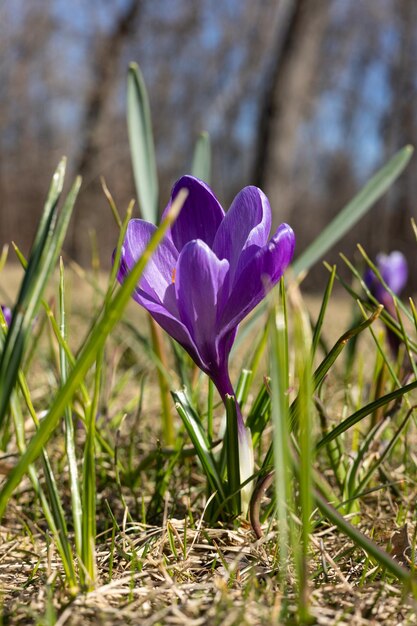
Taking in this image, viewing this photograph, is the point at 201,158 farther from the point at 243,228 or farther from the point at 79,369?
the point at 79,369

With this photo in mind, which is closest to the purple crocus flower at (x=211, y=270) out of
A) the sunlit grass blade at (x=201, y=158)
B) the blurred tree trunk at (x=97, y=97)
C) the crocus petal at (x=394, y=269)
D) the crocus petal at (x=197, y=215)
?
the crocus petal at (x=197, y=215)

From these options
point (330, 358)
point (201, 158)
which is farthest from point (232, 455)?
point (201, 158)

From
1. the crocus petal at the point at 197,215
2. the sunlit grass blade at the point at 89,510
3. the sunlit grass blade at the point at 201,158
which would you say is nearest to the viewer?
the sunlit grass blade at the point at 89,510

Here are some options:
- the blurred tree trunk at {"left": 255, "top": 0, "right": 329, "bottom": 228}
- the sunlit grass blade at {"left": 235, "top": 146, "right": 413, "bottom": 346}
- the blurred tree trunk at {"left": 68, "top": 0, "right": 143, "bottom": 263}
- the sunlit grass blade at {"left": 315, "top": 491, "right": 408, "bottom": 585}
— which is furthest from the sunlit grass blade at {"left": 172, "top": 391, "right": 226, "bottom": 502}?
the blurred tree trunk at {"left": 68, "top": 0, "right": 143, "bottom": 263}

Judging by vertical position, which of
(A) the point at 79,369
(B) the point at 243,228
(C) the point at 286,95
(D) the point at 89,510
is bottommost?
(D) the point at 89,510

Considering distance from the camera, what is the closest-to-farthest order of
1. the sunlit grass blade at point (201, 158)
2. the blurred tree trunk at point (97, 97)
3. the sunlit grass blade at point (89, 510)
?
the sunlit grass blade at point (89, 510) < the sunlit grass blade at point (201, 158) < the blurred tree trunk at point (97, 97)

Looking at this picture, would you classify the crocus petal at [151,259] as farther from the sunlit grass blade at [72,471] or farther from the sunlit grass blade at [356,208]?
the sunlit grass blade at [356,208]

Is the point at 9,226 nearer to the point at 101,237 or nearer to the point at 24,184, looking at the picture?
the point at 24,184
